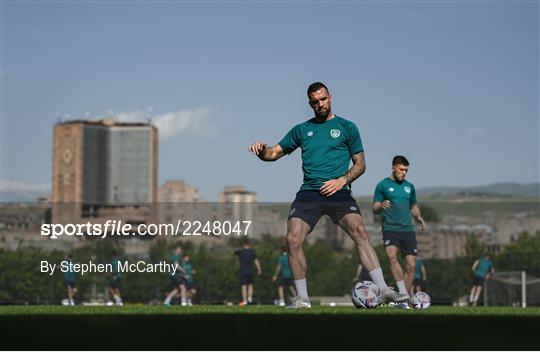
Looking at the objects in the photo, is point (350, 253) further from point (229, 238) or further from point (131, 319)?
point (131, 319)

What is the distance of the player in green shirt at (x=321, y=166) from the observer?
13.4m

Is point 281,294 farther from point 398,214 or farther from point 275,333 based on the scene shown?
point 275,333

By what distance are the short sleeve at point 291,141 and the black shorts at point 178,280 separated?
17504 millimetres

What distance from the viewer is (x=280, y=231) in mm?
32250

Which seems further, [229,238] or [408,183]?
[229,238]

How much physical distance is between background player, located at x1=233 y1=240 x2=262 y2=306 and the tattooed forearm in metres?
17.9

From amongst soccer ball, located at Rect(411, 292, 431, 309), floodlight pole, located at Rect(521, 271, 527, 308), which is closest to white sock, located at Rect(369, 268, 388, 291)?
soccer ball, located at Rect(411, 292, 431, 309)

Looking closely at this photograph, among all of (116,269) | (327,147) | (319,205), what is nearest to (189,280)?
(116,269)

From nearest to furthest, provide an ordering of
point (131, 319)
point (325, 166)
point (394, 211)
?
point (131, 319) < point (325, 166) < point (394, 211)

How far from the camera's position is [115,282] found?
1180 inches

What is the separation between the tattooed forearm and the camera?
1326 cm

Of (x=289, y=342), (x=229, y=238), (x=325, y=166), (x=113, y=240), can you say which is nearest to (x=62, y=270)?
(x=113, y=240)

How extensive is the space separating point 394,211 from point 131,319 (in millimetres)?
9072

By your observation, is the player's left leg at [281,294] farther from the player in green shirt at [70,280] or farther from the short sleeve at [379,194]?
the short sleeve at [379,194]
